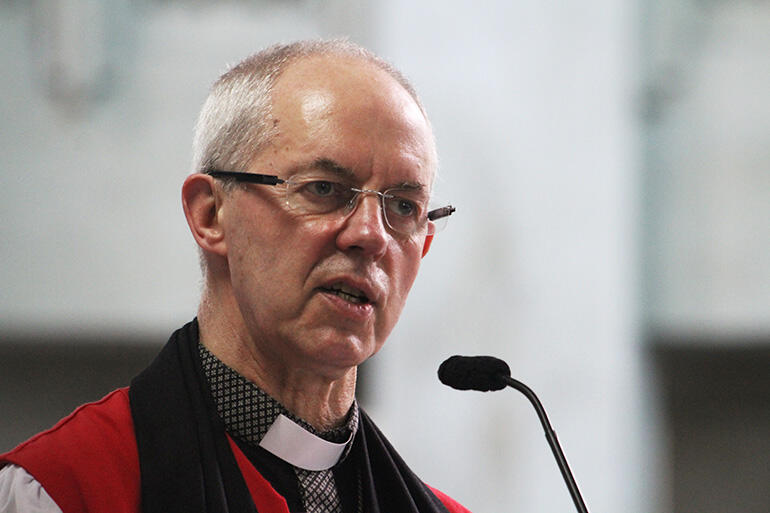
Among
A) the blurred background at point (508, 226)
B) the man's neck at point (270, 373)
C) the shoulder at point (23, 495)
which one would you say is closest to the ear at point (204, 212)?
the man's neck at point (270, 373)

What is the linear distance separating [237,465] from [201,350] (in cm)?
31

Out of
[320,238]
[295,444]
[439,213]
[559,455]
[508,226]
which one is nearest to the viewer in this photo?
[559,455]

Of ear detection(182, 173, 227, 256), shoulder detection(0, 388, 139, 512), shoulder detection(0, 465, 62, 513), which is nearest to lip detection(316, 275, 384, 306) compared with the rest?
ear detection(182, 173, 227, 256)

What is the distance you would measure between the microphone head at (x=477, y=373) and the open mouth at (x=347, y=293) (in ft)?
0.78

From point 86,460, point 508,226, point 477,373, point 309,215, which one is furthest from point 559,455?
point 508,226

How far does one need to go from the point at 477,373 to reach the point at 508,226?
10.6ft

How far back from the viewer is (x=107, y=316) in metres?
4.80

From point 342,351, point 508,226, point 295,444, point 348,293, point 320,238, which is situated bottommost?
point 508,226

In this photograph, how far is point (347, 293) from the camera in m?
2.20

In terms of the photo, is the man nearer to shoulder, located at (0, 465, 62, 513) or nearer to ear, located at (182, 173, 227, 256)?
ear, located at (182, 173, 227, 256)

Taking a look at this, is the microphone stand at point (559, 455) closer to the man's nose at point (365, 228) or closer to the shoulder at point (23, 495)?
the man's nose at point (365, 228)

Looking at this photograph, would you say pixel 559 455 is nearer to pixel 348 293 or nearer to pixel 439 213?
pixel 348 293

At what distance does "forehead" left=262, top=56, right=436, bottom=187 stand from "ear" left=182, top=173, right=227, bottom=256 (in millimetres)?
208

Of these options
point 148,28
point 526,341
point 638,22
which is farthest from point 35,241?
point 638,22
